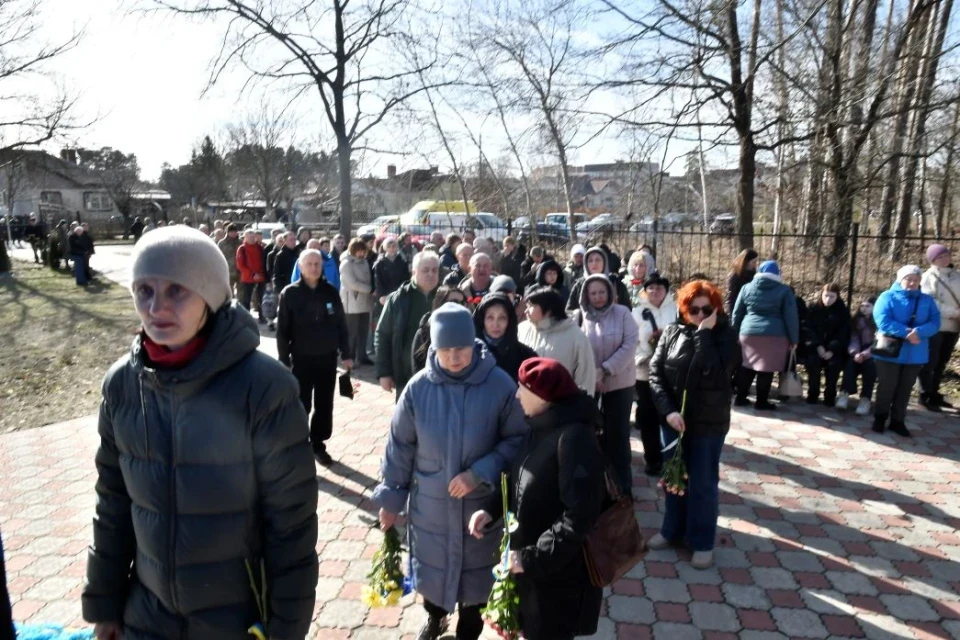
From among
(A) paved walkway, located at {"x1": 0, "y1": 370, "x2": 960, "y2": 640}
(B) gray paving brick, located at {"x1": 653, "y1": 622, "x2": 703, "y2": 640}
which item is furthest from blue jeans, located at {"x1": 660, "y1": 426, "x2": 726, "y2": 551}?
(B) gray paving brick, located at {"x1": 653, "y1": 622, "x2": 703, "y2": 640}

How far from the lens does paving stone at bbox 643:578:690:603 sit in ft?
12.1

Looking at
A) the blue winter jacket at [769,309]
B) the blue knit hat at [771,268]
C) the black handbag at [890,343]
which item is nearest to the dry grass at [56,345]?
the blue winter jacket at [769,309]

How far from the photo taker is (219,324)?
179 cm

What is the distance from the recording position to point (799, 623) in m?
3.46

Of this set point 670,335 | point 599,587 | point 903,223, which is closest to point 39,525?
point 599,587

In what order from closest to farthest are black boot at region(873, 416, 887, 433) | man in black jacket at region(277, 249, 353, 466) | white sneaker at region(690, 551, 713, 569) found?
1. white sneaker at region(690, 551, 713, 569)
2. man in black jacket at region(277, 249, 353, 466)
3. black boot at region(873, 416, 887, 433)

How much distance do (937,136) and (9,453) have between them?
48.5 ft

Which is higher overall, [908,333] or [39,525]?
[908,333]

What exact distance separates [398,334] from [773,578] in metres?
2.98

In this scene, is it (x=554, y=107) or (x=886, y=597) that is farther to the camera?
(x=554, y=107)

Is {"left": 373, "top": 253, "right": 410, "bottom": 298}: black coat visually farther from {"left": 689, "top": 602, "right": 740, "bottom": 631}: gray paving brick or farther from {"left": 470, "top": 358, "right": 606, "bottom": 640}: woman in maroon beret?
{"left": 470, "top": 358, "right": 606, "bottom": 640}: woman in maroon beret

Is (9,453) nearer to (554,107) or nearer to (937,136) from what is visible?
(554,107)

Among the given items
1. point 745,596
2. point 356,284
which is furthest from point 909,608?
point 356,284

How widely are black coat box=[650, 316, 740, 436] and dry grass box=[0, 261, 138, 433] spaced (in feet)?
21.3
